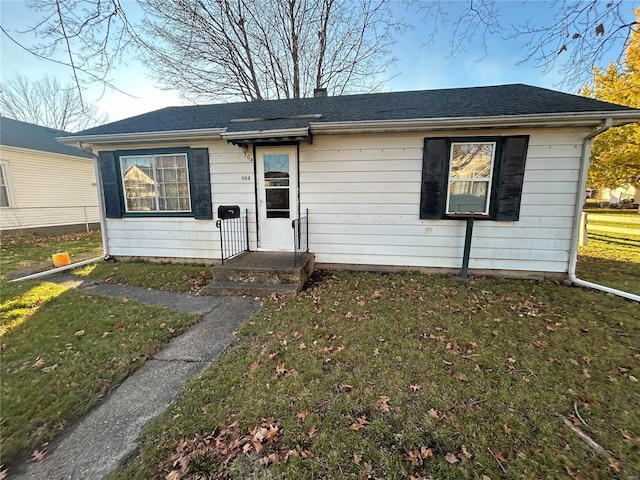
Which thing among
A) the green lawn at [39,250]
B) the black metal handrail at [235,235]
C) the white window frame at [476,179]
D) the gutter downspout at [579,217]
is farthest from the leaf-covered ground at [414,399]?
the green lawn at [39,250]

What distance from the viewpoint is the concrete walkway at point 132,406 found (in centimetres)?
182

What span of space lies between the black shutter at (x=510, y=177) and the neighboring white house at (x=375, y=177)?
0.02m

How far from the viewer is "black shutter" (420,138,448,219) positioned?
5.11m

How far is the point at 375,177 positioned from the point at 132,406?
4.95m

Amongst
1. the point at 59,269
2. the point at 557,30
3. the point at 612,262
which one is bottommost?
the point at 59,269

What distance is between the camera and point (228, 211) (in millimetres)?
5727

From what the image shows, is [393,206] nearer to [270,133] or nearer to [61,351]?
[270,133]

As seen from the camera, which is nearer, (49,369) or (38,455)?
(38,455)

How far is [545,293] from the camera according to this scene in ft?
15.0

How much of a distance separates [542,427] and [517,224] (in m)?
4.09

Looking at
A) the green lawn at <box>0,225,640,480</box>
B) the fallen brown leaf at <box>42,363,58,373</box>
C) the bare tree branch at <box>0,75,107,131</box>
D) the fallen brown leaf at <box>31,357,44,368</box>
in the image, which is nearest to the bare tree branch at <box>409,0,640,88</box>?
the green lawn at <box>0,225,640,480</box>

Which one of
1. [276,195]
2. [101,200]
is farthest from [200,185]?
[101,200]

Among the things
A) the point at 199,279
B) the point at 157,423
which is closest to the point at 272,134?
the point at 199,279

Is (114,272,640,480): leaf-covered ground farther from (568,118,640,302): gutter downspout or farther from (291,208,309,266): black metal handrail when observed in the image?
(291,208,309,266): black metal handrail
